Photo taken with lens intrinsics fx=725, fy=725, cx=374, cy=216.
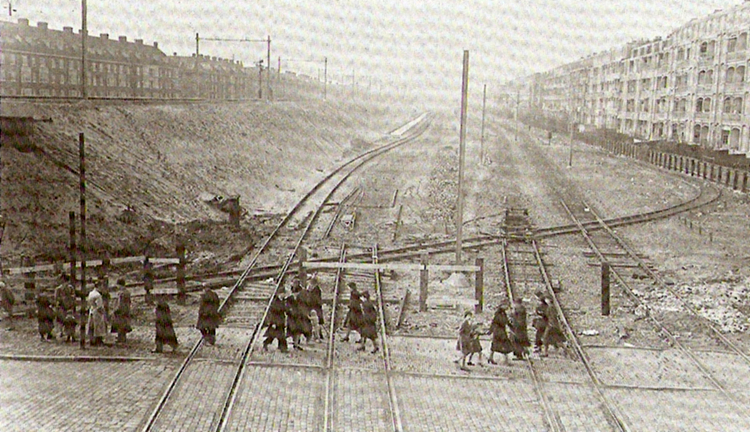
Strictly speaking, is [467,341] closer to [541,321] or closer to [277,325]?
Result: [541,321]

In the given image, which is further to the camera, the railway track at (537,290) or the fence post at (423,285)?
the fence post at (423,285)

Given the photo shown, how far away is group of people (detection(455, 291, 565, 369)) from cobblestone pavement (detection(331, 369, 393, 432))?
170 cm

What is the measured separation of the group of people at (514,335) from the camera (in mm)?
12727

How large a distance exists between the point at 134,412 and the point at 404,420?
3853mm

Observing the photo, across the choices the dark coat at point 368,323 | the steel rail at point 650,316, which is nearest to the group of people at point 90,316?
the dark coat at point 368,323

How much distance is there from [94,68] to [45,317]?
60.3m

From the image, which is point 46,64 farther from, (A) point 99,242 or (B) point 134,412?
(B) point 134,412

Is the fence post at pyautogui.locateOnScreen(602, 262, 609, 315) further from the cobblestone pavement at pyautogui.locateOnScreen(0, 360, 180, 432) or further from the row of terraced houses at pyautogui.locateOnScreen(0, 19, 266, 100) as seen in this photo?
the row of terraced houses at pyautogui.locateOnScreen(0, 19, 266, 100)

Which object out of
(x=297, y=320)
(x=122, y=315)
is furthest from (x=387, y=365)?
(x=122, y=315)

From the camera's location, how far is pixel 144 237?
846 inches

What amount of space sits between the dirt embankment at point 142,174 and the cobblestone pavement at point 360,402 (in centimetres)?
1030

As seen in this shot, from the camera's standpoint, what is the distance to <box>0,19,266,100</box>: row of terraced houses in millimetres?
57906

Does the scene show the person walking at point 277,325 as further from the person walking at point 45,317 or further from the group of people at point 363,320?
the person walking at point 45,317

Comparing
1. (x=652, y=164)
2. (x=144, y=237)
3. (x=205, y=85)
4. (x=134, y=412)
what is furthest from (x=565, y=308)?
(x=205, y=85)
